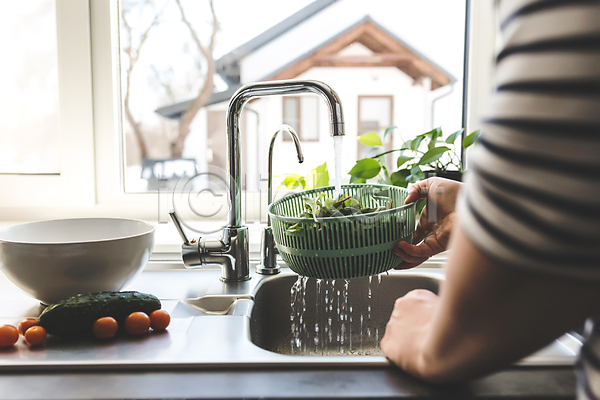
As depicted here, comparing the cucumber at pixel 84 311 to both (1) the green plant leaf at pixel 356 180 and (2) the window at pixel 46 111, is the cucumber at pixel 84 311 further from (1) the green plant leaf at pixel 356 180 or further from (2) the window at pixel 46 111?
(2) the window at pixel 46 111

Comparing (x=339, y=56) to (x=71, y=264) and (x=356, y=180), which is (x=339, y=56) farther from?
(x=71, y=264)

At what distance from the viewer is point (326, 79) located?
1.43m

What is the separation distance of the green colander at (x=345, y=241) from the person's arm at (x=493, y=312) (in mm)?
330

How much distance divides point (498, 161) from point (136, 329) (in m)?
0.58

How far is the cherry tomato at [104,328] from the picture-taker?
2.23 feet

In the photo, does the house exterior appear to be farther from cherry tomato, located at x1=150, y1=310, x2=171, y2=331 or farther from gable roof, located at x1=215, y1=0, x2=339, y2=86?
cherry tomato, located at x1=150, y1=310, x2=171, y2=331

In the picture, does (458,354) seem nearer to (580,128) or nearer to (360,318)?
(580,128)

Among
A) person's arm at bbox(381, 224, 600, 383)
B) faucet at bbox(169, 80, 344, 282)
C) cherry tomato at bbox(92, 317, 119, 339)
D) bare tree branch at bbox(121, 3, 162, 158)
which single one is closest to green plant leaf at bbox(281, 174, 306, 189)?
faucet at bbox(169, 80, 344, 282)

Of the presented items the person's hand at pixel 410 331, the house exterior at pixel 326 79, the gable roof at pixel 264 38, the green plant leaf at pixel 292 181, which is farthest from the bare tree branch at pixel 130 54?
the person's hand at pixel 410 331


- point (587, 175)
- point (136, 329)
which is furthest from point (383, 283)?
point (587, 175)

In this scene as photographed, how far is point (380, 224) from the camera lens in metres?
0.77

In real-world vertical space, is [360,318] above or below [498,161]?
below

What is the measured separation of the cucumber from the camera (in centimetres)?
67

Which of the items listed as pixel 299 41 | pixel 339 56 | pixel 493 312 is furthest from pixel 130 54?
pixel 493 312
